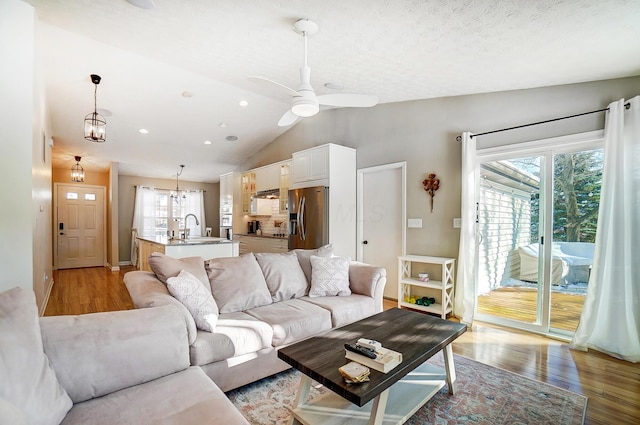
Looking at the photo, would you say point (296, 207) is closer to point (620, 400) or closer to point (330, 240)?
point (330, 240)

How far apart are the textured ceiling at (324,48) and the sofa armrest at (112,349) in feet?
7.31

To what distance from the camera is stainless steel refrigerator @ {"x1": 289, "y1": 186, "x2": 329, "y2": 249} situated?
185 inches

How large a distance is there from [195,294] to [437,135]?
11.4ft

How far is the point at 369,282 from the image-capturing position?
122 inches

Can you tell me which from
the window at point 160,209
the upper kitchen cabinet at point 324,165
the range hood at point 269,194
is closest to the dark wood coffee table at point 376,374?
the upper kitchen cabinet at point 324,165

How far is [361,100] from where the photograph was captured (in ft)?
8.12

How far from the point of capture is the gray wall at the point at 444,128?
117 inches

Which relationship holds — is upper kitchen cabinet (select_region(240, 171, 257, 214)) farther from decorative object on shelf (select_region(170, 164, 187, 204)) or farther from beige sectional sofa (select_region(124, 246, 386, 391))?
beige sectional sofa (select_region(124, 246, 386, 391))

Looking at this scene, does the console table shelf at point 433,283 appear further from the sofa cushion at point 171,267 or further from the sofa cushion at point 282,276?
the sofa cushion at point 171,267

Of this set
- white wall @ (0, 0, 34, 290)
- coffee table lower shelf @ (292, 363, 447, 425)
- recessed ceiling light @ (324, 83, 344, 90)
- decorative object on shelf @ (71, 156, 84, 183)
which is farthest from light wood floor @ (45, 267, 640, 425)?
decorative object on shelf @ (71, 156, 84, 183)

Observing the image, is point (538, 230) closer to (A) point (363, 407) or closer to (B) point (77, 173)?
(A) point (363, 407)

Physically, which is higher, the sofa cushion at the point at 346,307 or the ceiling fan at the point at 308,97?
the ceiling fan at the point at 308,97

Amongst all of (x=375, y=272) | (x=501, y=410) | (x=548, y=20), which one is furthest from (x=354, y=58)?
(x=501, y=410)

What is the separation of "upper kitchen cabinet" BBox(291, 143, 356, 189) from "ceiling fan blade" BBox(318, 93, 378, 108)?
84.0 inches
